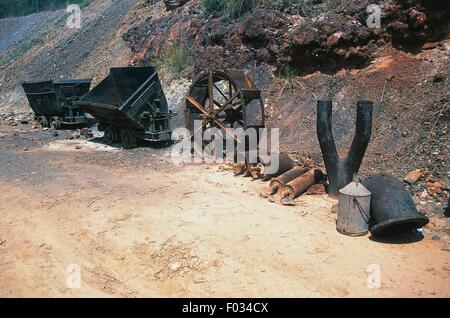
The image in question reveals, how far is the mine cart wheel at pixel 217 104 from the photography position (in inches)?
371

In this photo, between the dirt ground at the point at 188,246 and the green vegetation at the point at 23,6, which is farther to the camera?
the green vegetation at the point at 23,6

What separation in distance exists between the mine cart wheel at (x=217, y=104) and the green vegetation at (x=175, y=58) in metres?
4.12

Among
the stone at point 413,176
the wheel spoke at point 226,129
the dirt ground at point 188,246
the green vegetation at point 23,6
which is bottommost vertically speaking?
the dirt ground at point 188,246

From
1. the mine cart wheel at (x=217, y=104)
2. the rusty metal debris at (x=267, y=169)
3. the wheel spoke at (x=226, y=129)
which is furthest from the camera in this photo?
the mine cart wheel at (x=217, y=104)

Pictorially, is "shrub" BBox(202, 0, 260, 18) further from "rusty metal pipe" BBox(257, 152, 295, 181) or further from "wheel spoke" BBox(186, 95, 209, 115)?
"rusty metal pipe" BBox(257, 152, 295, 181)

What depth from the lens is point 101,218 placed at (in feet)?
20.4

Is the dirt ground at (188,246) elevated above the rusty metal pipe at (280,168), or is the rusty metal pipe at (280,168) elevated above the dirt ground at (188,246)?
the rusty metal pipe at (280,168)

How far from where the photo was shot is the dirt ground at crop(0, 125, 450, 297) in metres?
4.44

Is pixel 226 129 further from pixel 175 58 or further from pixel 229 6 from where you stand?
pixel 175 58

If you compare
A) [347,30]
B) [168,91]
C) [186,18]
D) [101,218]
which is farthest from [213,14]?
[101,218]

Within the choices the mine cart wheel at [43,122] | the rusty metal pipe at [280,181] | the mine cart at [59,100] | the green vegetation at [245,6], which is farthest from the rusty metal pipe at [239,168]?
the mine cart wheel at [43,122]

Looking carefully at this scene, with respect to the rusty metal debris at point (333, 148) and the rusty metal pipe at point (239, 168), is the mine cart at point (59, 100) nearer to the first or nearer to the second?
the rusty metal pipe at point (239, 168)

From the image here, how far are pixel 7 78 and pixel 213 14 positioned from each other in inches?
573

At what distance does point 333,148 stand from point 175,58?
9526 millimetres
